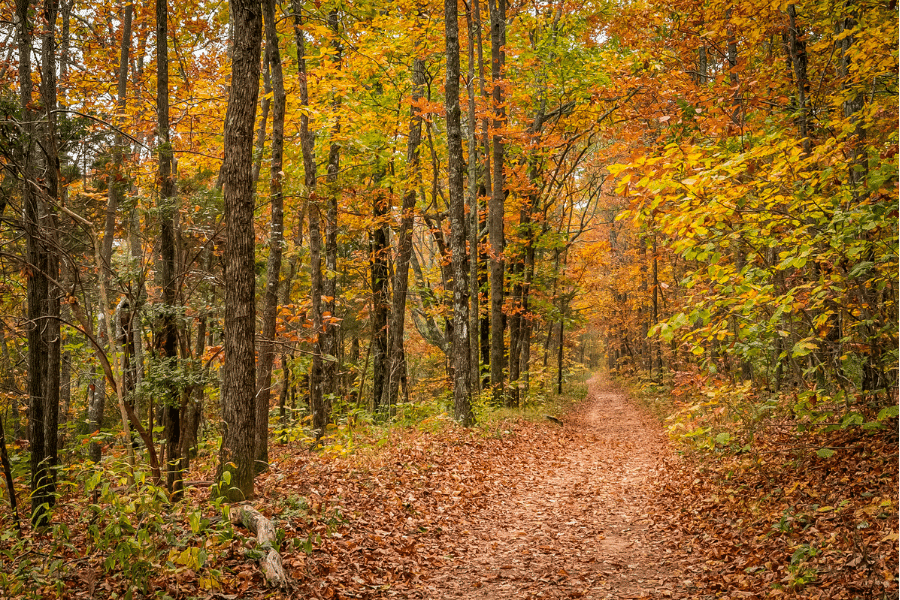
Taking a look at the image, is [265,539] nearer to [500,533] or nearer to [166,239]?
[500,533]

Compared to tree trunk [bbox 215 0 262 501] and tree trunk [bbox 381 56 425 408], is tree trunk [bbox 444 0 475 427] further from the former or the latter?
tree trunk [bbox 215 0 262 501]

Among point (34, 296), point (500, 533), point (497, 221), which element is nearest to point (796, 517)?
point (500, 533)

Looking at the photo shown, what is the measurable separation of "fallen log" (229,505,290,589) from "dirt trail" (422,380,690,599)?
1474mm

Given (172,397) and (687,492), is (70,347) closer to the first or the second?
(172,397)

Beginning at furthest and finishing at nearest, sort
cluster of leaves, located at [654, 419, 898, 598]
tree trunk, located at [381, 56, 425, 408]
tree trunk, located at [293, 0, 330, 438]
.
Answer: tree trunk, located at [381, 56, 425, 408] < tree trunk, located at [293, 0, 330, 438] < cluster of leaves, located at [654, 419, 898, 598]

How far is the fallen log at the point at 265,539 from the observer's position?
4750 mm

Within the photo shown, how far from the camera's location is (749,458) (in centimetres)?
744

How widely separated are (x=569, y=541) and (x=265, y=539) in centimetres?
356

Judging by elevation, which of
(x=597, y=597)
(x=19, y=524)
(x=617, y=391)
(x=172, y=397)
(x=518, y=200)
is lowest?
(x=617, y=391)

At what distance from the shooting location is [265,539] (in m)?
5.15

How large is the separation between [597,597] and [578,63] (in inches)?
602

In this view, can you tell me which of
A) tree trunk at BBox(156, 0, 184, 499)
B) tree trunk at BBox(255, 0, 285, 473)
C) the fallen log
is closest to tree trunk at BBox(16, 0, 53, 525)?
tree trunk at BBox(156, 0, 184, 499)

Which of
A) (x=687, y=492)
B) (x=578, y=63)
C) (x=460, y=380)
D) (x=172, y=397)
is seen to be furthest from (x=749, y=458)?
(x=578, y=63)

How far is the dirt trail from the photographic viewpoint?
536cm
